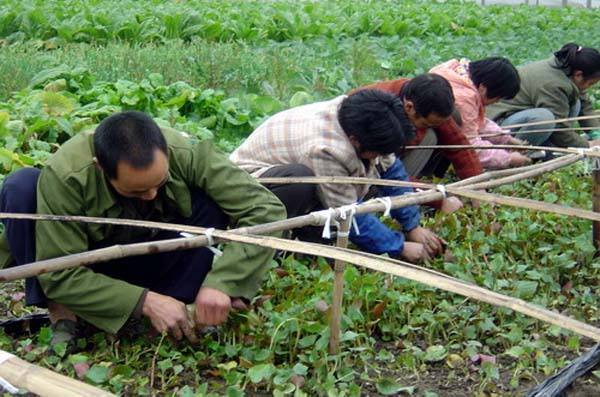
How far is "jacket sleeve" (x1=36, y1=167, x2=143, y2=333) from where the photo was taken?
115 inches

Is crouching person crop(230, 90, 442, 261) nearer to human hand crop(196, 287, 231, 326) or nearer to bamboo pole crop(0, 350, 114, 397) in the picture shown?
human hand crop(196, 287, 231, 326)

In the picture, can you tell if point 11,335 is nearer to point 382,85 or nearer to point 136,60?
point 382,85

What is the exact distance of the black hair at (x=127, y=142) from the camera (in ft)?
9.18

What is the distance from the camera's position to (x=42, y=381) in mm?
1926

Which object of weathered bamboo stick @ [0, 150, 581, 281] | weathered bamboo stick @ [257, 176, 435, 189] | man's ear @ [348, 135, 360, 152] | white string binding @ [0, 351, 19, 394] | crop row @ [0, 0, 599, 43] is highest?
white string binding @ [0, 351, 19, 394]

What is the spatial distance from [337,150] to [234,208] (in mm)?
714

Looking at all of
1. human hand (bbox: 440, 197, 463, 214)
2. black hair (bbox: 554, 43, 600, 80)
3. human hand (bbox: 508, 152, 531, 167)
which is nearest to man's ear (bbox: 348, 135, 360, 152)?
human hand (bbox: 440, 197, 463, 214)

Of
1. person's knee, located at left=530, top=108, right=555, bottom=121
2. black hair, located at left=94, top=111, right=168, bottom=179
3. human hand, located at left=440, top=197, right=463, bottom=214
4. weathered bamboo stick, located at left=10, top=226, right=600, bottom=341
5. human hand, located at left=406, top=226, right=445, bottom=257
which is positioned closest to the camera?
weathered bamboo stick, located at left=10, top=226, right=600, bottom=341

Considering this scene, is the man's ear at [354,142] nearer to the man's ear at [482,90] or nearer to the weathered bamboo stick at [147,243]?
the weathered bamboo stick at [147,243]

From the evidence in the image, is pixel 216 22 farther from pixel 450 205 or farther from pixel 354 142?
pixel 354 142

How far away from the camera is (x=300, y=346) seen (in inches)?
121

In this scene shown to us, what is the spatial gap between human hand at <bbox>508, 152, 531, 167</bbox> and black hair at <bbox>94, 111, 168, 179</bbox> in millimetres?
2919

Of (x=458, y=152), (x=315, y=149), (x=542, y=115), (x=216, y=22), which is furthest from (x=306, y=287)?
(x=216, y=22)

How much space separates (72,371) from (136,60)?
436cm
